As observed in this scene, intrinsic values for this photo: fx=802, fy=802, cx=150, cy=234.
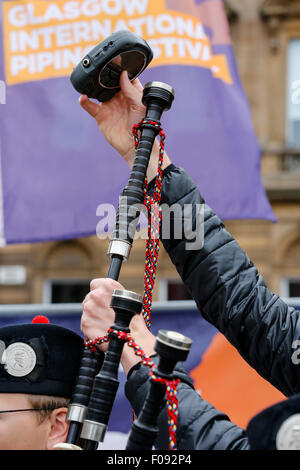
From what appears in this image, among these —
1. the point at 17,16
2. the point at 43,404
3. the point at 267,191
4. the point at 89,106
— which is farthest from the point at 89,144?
the point at 267,191

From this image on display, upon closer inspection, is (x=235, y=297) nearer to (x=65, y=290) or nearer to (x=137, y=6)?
(x=137, y=6)

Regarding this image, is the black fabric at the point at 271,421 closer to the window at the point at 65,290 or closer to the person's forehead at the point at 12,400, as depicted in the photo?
the person's forehead at the point at 12,400

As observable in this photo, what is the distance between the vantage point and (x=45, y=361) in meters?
1.69

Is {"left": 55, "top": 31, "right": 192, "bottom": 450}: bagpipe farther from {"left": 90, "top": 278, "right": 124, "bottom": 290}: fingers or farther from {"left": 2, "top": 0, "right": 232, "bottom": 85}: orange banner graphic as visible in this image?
{"left": 2, "top": 0, "right": 232, "bottom": 85}: orange banner graphic

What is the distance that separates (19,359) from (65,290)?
1024cm

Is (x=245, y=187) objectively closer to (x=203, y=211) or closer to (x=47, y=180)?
(x=47, y=180)

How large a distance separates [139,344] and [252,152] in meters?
3.44

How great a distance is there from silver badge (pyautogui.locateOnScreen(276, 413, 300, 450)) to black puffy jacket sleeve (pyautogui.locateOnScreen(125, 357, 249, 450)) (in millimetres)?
189

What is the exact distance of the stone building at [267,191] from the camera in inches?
455

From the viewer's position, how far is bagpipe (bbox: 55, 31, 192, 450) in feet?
3.94

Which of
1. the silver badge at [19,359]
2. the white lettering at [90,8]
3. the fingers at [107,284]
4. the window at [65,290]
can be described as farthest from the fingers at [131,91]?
the window at [65,290]

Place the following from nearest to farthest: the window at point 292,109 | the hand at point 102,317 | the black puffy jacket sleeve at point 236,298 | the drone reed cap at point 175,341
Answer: the drone reed cap at point 175,341
the hand at point 102,317
the black puffy jacket sleeve at point 236,298
the window at point 292,109

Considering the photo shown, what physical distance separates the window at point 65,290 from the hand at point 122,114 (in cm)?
1003

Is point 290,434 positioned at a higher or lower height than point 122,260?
lower
